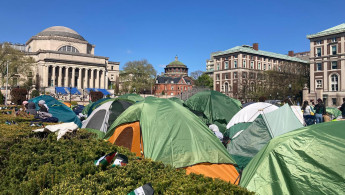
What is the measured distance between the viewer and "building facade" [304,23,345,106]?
153 feet

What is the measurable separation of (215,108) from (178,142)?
8.07 m

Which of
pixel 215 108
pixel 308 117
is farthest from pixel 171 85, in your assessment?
pixel 215 108

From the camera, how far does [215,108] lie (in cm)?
1413

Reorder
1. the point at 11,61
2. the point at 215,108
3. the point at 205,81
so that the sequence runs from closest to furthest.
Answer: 1. the point at 215,108
2. the point at 11,61
3. the point at 205,81

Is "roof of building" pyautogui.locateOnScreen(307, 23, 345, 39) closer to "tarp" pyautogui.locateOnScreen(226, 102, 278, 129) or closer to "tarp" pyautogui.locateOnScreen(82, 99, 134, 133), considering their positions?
"tarp" pyautogui.locateOnScreen(226, 102, 278, 129)

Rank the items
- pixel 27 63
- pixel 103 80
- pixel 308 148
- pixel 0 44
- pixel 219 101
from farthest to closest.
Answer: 1. pixel 103 80
2. pixel 27 63
3. pixel 0 44
4. pixel 219 101
5. pixel 308 148

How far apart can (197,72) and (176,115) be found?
98.0m

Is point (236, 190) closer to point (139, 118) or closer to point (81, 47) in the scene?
point (139, 118)

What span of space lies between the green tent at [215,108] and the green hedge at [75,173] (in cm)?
858

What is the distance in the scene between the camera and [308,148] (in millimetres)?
4355

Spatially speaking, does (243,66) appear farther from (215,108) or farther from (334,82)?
(215,108)

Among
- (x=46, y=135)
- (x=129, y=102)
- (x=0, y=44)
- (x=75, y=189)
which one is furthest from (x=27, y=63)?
(x=75, y=189)

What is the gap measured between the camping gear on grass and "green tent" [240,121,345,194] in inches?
62.6

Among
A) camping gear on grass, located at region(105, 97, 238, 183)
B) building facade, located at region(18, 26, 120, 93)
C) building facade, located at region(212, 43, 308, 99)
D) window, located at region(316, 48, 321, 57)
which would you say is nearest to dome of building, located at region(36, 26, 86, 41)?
building facade, located at region(18, 26, 120, 93)
